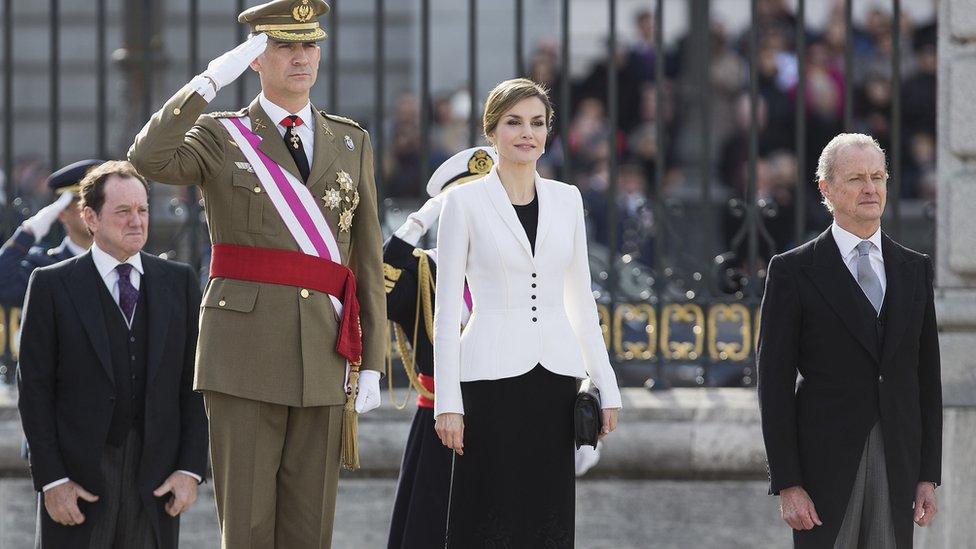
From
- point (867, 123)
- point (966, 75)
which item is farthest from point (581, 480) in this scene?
point (867, 123)

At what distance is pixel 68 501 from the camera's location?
505 cm

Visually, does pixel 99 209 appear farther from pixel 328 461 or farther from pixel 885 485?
pixel 885 485

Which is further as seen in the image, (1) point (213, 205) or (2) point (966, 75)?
(2) point (966, 75)

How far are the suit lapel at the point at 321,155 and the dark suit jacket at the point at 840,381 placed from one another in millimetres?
1256

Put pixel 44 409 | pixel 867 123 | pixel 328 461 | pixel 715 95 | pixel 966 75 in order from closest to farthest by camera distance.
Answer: pixel 328 461, pixel 44 409, pixel 966 75, pixel 867 123, pixel 715 95

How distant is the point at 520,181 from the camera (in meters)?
4.88

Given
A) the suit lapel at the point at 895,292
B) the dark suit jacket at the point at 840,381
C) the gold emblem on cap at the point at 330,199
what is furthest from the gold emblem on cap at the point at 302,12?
the suit lapel at the point at 895,292

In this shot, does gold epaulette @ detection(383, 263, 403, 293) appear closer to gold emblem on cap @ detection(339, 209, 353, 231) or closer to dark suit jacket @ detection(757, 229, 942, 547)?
gold emblem on cap @ detection(339, 209, 353, 231)

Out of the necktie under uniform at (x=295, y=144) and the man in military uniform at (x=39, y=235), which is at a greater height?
the necktie under uniform at (x=295, y=144)

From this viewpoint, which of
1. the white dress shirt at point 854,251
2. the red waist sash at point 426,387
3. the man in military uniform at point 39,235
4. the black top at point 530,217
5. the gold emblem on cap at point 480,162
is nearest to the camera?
the black top at point 530,217

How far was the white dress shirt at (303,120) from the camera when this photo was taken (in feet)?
15.9

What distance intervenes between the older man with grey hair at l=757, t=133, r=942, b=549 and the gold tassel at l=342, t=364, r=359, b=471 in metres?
1.11

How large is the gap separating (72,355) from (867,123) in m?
6.84

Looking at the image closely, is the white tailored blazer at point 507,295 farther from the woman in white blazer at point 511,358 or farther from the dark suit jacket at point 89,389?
the dark suit jacket at point 89,389
